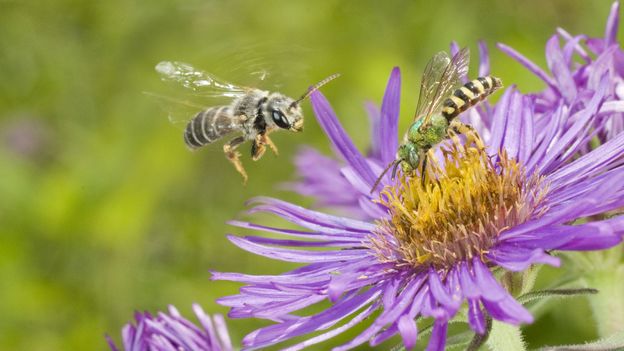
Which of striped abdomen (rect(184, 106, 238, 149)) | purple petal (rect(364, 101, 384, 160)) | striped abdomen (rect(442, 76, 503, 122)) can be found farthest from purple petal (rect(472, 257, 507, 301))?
purple petal (rect(364, 101, 384, 160))

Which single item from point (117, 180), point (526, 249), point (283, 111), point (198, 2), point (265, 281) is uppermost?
point (198, 2)

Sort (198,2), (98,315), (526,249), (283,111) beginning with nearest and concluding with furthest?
(526,249) → (283,111) → (98,315) → (198,2)

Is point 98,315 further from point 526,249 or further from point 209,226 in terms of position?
point 526,249

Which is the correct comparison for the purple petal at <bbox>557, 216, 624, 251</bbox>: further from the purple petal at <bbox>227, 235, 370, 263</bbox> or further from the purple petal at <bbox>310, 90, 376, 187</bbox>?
the purple petal at <bbox>310, 90, 376, 187</bbox>

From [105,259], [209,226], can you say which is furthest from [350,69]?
[105,259]

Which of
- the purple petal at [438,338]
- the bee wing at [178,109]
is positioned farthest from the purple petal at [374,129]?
the purple petal at [438,338]

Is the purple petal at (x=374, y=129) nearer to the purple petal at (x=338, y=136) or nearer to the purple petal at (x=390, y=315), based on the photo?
the purple petal at (x=338, y=136)

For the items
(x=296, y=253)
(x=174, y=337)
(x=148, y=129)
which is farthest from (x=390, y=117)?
(x=148, y=129)
